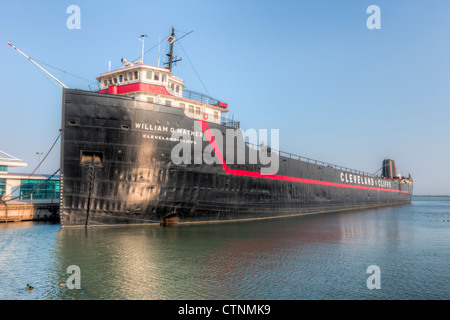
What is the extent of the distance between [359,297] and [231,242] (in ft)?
23.7

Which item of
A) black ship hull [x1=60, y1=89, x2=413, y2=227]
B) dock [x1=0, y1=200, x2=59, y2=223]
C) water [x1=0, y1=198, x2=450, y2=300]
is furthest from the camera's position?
dock [x1=0, y1=200, x2=59, y2=223]

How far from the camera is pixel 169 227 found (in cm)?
1772

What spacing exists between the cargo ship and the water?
1622 millimetres

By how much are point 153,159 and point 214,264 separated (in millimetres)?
8124

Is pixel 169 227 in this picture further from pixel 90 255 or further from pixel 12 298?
pixel 12 298

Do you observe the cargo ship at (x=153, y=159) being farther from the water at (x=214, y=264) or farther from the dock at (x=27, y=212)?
the dock at (x=27, y=212)

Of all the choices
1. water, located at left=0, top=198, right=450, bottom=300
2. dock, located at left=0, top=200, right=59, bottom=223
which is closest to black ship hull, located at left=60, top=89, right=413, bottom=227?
water, located at left=0, top=198, right=450, bottom=300

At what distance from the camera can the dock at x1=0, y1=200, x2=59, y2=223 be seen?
20188 mm

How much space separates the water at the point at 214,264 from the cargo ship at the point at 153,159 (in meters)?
1.62

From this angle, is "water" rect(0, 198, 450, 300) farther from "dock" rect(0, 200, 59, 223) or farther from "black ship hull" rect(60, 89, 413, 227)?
"dock" rect(0, 200, 59, 223)

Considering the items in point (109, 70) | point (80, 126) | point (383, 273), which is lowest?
point (383, 273)

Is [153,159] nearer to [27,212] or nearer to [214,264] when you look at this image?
[214,264]
